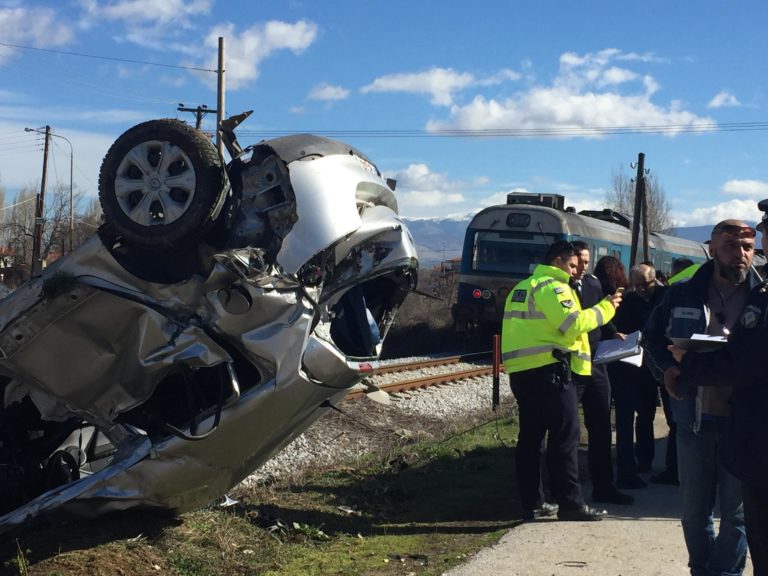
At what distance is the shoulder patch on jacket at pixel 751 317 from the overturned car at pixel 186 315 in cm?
174

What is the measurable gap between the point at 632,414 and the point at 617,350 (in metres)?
1.03

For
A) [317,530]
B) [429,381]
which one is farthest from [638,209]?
[317,530]

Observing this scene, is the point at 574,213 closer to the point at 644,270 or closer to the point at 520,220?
the point at 520,220

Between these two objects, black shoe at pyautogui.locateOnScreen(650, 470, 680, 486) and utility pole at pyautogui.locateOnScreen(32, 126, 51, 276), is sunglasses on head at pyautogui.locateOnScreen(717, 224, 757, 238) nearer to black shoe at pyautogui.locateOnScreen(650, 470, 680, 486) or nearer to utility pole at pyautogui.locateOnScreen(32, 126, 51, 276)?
black shoe at pyautogui.locateOnScreen(650, 470, 680, 486)

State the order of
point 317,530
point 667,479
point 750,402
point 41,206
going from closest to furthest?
1. point 750,402
2. point 317,530
3. point 667,479
4. point 41,206

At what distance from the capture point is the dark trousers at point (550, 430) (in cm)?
568

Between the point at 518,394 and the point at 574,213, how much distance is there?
49.1 ft

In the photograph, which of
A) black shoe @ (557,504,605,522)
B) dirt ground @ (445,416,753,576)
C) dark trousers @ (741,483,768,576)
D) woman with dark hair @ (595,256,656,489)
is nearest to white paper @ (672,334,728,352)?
dark trousers @ (741,483,768,576)

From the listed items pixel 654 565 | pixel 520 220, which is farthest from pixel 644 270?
pixel 520 220

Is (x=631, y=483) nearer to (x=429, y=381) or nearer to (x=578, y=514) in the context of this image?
(x=578, y=514)

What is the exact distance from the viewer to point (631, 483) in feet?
22.5

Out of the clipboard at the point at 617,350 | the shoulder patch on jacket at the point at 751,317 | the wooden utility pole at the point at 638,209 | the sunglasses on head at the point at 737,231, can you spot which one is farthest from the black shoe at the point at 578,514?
the wooden utility pole at the point at 638,209

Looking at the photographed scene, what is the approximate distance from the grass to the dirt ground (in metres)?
0.21

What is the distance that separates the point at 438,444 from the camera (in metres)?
8.59
